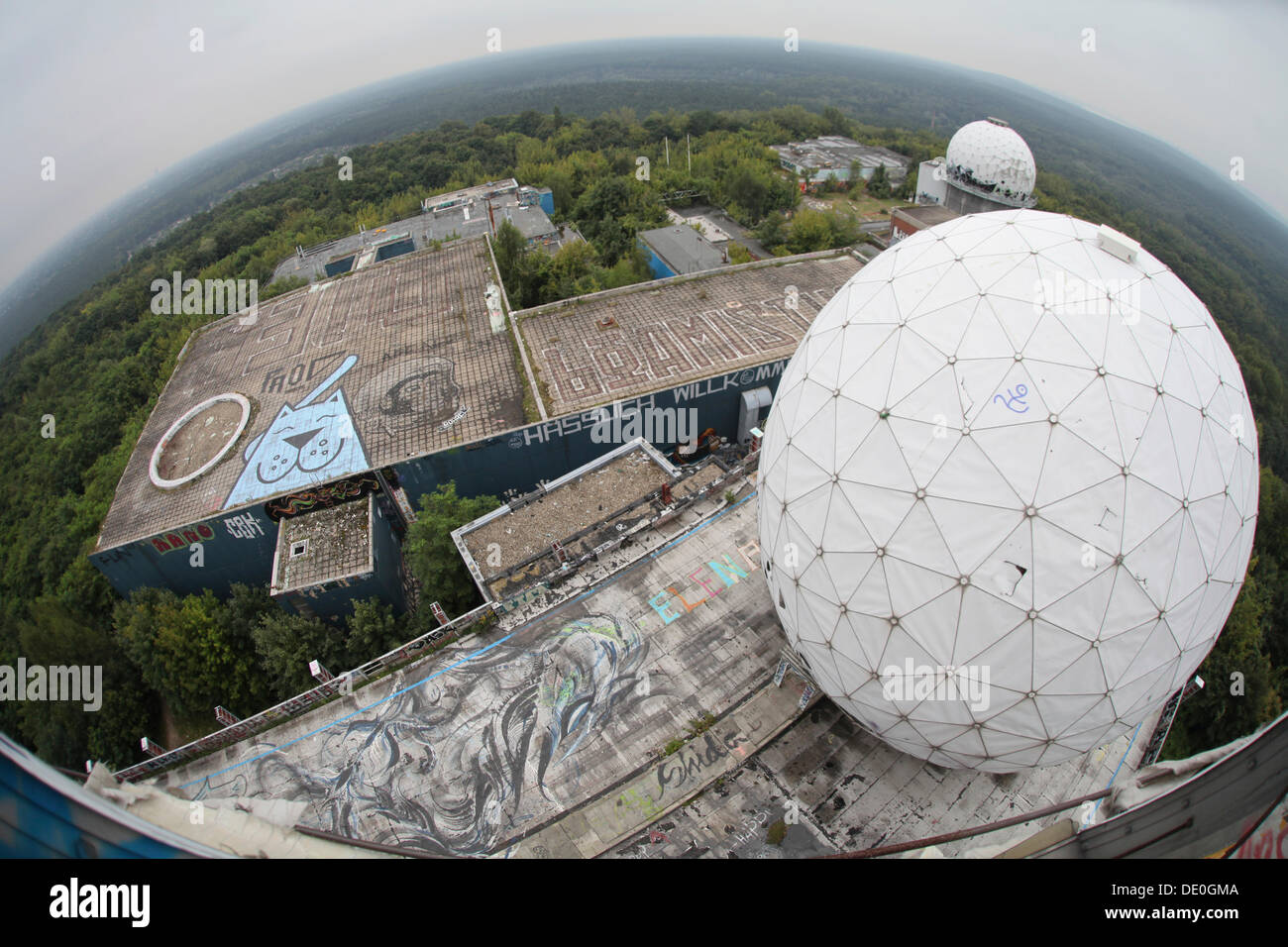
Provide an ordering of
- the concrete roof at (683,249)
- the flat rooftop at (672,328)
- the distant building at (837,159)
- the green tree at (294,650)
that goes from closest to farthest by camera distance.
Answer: the green tree at (294,650), the flat rooftop at (672,328), the concrete roof at (683,249), the distant building at (837,159)

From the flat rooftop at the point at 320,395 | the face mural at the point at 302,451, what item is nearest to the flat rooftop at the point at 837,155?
the flat rooftop at the point at 320,395

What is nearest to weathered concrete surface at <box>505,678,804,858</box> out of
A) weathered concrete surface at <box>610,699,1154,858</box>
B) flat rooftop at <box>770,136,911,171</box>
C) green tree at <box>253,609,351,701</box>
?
weathered concrete surface at <box>610,699,1154,858</box>

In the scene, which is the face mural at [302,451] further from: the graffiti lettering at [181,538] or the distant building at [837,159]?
the distant building at [837,159]

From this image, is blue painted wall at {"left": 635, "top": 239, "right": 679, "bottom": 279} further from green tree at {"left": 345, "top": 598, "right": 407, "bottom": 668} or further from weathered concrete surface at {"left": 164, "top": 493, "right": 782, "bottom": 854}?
green tree at {"left": 345, "top": 598, "right": 407, "bottom": 668}

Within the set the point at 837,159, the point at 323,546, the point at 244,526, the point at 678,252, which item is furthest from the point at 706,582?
the point at 837,159

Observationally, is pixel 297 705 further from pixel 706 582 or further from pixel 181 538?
pixel 706 582
